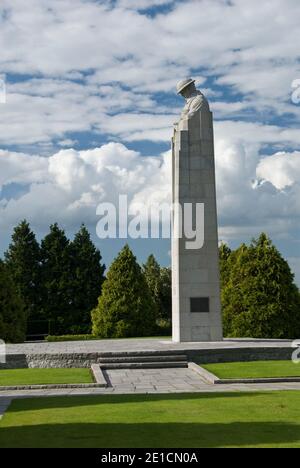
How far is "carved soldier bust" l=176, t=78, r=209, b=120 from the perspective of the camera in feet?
79.3

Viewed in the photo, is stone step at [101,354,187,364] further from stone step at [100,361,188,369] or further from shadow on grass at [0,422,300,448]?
shadow on grass at [0,422,300,448]

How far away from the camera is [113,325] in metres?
32.2

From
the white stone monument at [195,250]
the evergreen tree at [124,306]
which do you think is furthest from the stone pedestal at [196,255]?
the evergreen tree at [124,306]

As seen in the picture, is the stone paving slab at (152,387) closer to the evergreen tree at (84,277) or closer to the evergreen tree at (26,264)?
the evergreen tree at (84,277)

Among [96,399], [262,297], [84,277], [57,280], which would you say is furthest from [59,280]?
[96,399]

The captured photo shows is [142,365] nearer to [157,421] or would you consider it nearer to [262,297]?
[157,421]

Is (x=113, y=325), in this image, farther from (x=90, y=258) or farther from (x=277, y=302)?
(x=90, y=258)

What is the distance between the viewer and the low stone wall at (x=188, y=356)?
1945 cm

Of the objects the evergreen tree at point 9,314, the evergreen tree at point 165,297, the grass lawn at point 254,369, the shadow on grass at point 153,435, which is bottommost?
the shadow on grass at point 153,435

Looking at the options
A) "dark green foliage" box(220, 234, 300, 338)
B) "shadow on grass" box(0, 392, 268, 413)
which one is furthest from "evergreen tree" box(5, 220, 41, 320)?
"shadow on grass" box(0, 392, 268, 413)

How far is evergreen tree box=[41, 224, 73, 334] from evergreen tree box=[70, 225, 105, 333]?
0.42m

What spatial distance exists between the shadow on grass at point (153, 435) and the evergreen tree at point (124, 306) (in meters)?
22.4

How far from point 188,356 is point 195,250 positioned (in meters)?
5.07
